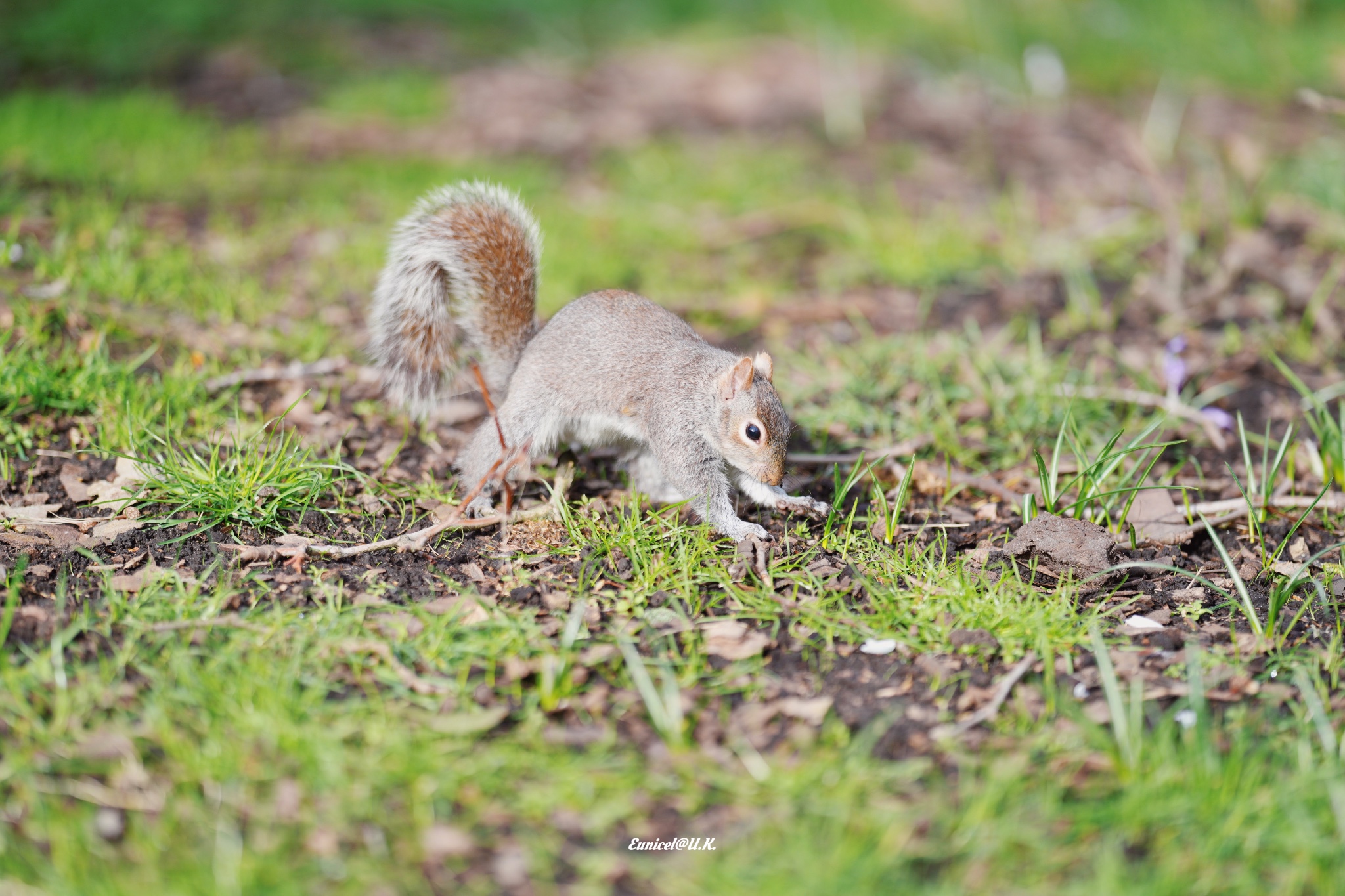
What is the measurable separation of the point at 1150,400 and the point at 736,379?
153cm

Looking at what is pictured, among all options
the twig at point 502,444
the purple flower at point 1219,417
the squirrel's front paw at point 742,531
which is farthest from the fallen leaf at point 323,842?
the purple flower at point 1219,417

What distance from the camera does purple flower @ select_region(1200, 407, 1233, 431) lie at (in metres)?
3.32

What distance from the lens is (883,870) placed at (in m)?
1.78

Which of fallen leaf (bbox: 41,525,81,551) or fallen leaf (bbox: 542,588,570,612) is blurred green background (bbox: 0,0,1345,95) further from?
fallen leaf (bbox: 542,588,570,612)

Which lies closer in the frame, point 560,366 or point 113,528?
point 113,528

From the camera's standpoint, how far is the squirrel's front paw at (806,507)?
2.89 m

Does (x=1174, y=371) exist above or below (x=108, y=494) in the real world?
above

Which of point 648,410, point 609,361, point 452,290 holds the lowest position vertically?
point 648,410

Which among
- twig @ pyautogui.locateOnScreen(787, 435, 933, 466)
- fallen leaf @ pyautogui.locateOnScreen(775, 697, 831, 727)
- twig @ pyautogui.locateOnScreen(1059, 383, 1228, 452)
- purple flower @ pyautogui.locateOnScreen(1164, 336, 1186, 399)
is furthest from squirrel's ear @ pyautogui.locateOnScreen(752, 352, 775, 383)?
purple flower @ pyautogui.locateOnScreen(1164, 336, 1186, 399)

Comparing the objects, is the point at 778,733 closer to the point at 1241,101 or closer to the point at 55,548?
the point at 55,548

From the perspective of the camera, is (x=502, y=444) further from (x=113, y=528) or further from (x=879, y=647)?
(x=879, y=647)

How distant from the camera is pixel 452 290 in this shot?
3119 mm

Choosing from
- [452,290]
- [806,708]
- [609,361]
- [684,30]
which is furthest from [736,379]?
[684,30]

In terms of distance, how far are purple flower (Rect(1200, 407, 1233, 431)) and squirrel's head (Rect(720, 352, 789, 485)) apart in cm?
143
